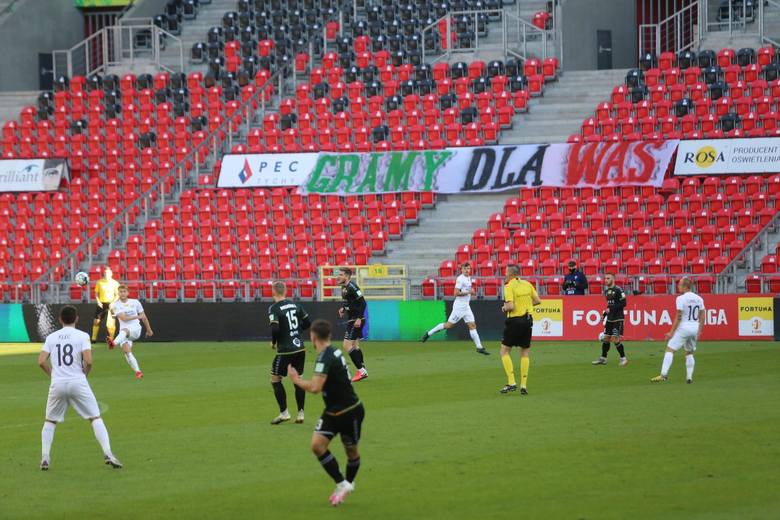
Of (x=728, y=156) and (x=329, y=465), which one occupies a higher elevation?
(x=728, y=156)

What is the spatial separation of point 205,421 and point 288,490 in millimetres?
5395

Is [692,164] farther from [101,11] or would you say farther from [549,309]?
[101,11]

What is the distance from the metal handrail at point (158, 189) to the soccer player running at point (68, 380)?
24806mm

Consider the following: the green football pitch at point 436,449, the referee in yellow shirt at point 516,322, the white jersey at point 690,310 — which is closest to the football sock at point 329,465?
the green football pitch at point 436,449

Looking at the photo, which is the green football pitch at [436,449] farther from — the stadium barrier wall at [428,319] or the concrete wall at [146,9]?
the concrete wall at [146,9]

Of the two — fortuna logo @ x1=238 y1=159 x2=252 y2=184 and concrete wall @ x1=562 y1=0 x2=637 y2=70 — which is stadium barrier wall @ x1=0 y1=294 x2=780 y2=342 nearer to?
fortuna logo @ x1=238 y1=159 x2=252 y2=184

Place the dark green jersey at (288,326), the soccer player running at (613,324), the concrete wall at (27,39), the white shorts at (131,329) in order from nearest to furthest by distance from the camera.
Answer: the dark green jersey at (288,326) < the soccer player running at (613,324) < the white shorts at (131,329) < the concrete wall at (27,39)

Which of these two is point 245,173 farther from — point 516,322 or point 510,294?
point 516,322

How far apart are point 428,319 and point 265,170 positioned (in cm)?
930

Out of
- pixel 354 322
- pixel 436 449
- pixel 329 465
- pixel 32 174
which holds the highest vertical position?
pixel 32 174

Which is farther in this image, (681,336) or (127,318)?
(127,318)

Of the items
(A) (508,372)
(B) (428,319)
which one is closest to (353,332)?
(A) (508,372)

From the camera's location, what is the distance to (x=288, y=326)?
699 inches

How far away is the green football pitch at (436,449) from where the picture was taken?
38.3 ft
